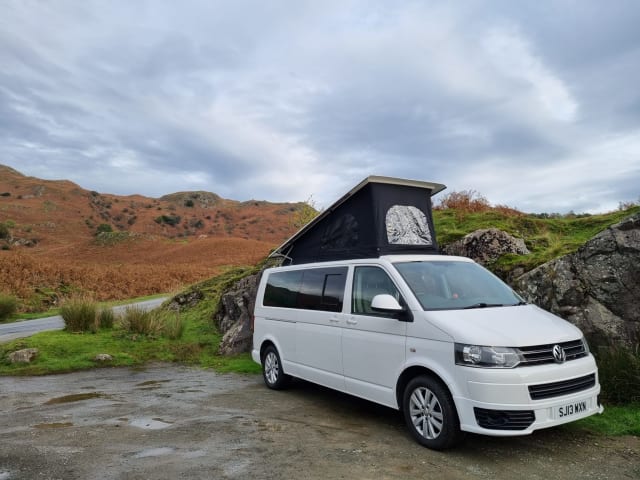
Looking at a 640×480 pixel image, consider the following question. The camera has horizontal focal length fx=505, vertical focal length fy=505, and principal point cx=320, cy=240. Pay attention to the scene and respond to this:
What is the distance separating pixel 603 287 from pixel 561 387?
9.95 ft


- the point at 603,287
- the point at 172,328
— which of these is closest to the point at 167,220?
the point at 172,328

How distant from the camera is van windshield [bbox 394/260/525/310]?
5723 millimetres

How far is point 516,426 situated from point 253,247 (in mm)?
56783

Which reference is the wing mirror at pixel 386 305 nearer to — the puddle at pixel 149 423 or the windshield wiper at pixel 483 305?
the windshield wiper at pixel 483 305

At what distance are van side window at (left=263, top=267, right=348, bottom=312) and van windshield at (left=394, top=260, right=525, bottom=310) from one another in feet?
3.40

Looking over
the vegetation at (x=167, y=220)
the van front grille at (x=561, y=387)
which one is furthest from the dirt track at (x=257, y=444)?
the vegetation at (x=167, y=220)

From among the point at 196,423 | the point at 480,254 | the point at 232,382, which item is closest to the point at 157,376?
the point at 232,382

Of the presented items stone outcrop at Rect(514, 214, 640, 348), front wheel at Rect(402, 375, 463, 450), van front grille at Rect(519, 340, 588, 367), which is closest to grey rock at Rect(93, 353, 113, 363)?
front wheel at Rect(402, 375, 463, 450)

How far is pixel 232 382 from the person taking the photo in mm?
9312

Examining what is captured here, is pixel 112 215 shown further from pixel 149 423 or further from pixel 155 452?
pixel 155 452

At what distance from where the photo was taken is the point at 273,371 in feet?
27.6

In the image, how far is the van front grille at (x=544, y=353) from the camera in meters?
4.81

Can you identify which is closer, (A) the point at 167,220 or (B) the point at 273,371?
(B) the point at 273,371

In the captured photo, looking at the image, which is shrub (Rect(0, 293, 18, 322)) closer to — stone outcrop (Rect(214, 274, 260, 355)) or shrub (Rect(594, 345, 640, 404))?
stone outcrop (Rect(214, 274, 260, 355))
